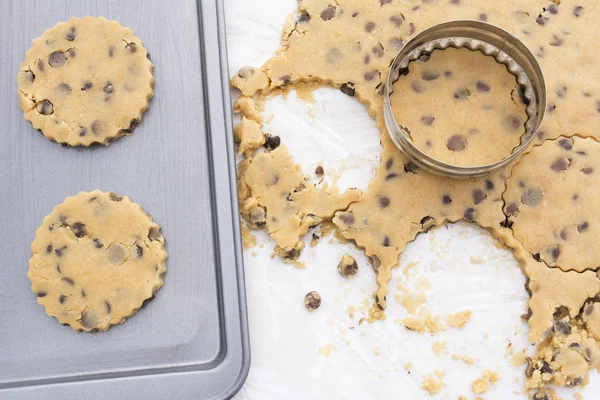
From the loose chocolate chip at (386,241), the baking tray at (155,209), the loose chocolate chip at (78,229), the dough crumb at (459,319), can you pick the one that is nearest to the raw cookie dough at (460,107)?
the loose chocolate chip at (386,241)

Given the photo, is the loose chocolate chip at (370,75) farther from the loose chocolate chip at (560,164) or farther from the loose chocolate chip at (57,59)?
the loose chocolate chip at (57,59)

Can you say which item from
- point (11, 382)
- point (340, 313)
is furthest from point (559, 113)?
point (11, 382)

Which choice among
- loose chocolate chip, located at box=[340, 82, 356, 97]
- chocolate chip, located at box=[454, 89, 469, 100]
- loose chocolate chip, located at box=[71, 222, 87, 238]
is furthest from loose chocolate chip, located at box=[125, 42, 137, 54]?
chocolate chip, located at box=[454, 89, 469, 100]

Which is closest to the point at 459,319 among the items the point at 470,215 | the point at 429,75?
the point at 470,215

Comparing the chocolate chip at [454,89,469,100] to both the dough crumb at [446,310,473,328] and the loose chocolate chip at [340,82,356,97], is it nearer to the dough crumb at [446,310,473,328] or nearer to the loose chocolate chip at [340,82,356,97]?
the loose chocolate chip at [340,82,356,97]

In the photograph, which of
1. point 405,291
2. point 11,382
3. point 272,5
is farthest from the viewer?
point 272,5

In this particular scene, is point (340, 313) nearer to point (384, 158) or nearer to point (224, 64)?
point (384, 158)
